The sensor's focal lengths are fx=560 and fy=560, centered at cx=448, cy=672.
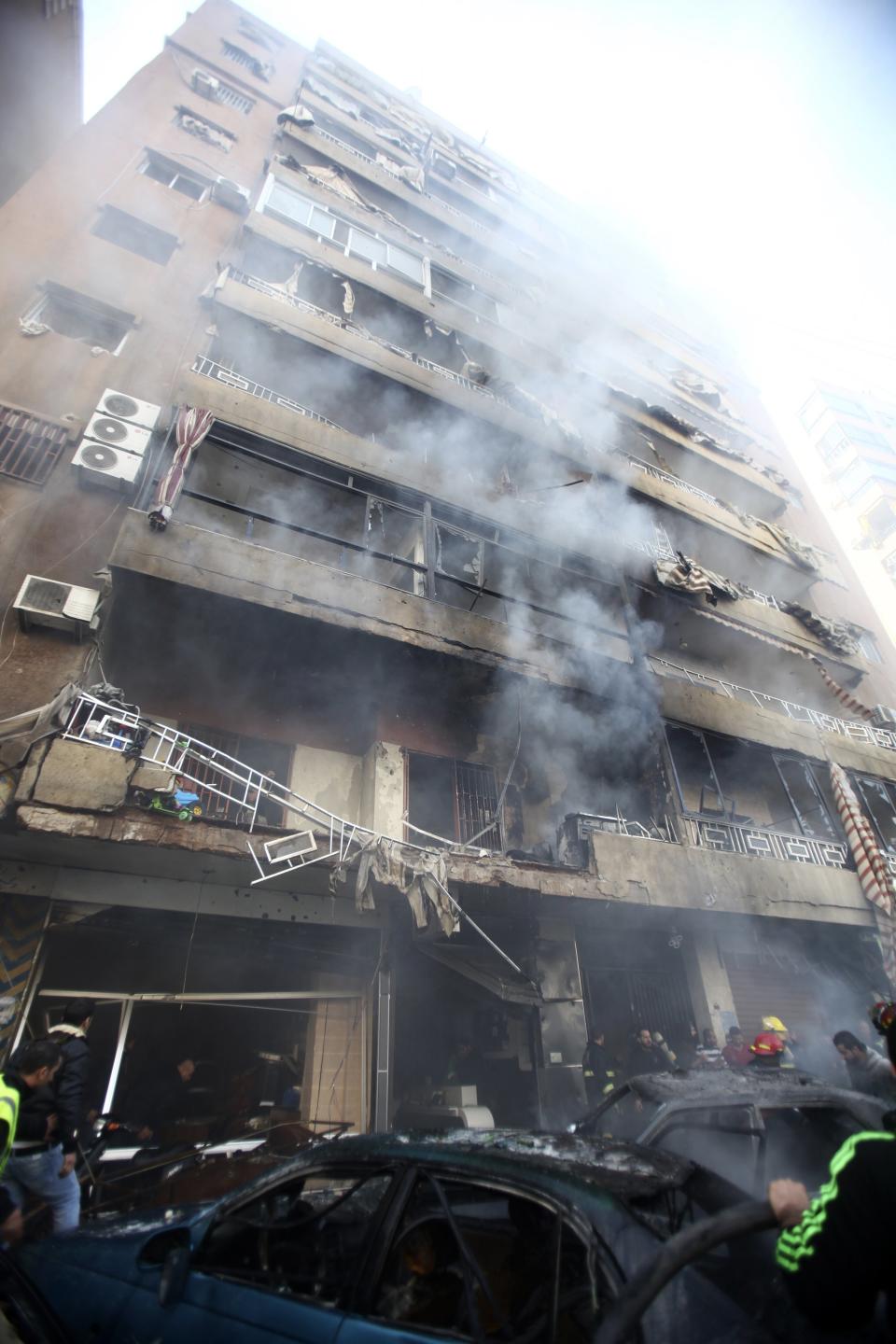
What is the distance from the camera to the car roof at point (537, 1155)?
73.5 inches

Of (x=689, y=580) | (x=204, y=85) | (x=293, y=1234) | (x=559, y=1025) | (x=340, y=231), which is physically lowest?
(x=559, y=1025)

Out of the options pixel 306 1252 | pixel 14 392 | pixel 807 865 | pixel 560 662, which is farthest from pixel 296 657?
pixel 807 865

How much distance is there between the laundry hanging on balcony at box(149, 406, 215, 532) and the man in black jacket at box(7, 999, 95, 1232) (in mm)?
5526

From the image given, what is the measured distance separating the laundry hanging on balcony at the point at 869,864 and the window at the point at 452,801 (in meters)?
6.89

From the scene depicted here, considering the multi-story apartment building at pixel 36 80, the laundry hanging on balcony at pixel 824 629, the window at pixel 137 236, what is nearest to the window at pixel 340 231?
the window at pixel 137 236

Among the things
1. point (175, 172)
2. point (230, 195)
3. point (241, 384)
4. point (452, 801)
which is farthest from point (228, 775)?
point (175, 172)

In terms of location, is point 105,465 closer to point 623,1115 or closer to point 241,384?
point 241,384

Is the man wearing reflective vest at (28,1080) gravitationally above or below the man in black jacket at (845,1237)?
below

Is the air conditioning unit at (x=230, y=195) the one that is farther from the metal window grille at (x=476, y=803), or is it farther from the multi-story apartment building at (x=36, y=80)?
the metal window grille at (x=476, y=803)

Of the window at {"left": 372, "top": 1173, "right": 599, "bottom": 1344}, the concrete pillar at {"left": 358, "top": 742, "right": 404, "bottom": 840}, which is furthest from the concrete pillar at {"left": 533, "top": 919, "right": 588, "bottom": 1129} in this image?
the window at {"left": 372, "top": 1173, "right": 599, "bottom": 1344}

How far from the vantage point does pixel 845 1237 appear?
4.54 feet

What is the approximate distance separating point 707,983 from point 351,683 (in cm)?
778

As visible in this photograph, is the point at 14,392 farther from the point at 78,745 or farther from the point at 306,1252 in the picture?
the point at 306,1252

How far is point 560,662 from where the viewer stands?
9.16 metres
